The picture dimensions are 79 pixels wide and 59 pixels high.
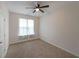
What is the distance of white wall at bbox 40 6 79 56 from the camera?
3.53 meters

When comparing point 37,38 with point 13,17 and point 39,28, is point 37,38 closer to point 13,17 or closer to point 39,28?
point 39,28

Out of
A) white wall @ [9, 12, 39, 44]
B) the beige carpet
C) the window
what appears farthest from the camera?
the window

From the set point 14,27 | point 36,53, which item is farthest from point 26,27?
point 36,53

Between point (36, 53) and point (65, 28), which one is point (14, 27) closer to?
point (36, 53)

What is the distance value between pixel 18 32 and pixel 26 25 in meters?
0.96

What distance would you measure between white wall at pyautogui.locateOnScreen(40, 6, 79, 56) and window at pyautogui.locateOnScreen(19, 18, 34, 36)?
71.2 inches

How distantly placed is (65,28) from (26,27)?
3.47m

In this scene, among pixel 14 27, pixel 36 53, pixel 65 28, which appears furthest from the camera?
pixel 14 27

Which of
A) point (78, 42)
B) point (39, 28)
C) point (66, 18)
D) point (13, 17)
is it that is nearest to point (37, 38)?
point (39, 28)

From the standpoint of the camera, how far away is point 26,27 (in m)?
6.51

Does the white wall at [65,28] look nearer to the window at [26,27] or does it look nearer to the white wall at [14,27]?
the window at [26,27]

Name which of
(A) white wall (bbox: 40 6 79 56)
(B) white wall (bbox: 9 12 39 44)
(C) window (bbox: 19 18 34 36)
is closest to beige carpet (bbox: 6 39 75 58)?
(A) white wall (bbox: 40 6 79 56)

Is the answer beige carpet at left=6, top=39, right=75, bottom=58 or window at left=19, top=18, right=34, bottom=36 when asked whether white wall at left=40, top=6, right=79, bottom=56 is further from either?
window at left=19, top=18, right=34, bottom=36

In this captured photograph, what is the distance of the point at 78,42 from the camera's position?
134 inches
